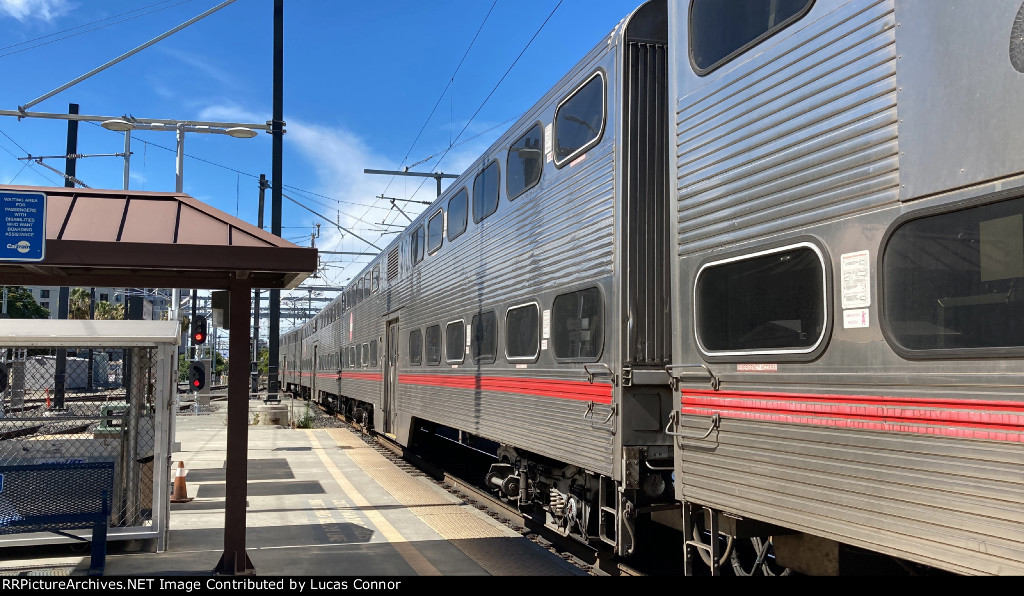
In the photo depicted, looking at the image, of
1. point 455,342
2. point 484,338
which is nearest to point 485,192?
point 484,338

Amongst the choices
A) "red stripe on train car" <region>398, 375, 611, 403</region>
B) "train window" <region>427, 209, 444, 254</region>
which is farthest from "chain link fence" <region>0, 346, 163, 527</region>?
"train window" <region>427, 209, 444, 254</region>

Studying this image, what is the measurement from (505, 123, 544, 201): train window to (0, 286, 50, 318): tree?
2327 inches

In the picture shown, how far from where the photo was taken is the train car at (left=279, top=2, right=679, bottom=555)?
5.91 m

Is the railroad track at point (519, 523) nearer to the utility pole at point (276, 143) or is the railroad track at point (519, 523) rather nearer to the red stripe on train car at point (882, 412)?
the red stripe on train car at point (882, 412)

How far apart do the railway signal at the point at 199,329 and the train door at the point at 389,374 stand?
15.6 feet

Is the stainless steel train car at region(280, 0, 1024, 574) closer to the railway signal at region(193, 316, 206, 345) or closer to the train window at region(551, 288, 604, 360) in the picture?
the train window at region(551, 288, 604, 360)

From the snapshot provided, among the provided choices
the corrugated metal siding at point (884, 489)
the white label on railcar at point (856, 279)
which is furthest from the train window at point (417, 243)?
the white label on railcar at point (856, 279)

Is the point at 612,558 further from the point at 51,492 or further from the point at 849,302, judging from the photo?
the point at 51,492

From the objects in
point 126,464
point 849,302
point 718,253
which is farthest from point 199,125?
point 849,302

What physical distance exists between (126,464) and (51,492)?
37.1 inches

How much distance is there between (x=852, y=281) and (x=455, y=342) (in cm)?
738

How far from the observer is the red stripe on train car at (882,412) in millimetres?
3059

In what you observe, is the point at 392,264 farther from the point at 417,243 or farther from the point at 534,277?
the point at 534,277

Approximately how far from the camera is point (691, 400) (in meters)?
4.95
